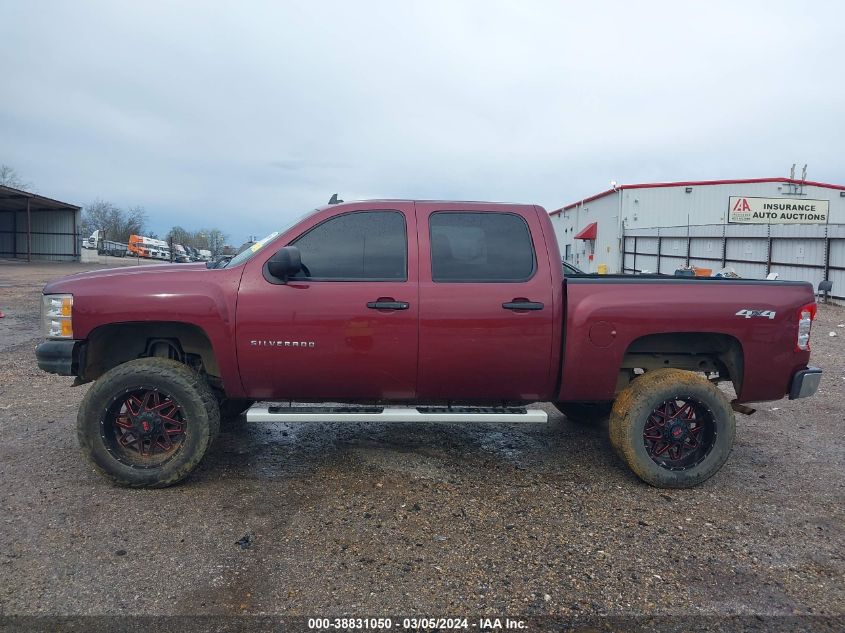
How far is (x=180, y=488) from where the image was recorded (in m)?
4.20

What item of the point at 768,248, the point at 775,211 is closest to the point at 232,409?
the point at 768,248

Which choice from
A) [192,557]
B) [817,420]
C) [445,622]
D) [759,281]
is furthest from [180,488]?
[817,420]

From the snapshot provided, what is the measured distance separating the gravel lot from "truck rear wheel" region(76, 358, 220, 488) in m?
0.17

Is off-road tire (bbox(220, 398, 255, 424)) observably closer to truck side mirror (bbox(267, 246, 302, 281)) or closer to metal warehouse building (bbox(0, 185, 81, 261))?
truck side mirror (bbox(267, 246, 302, 281))

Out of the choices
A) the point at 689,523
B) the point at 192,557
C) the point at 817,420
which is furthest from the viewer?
the point at 817,420

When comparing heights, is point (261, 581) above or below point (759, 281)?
below

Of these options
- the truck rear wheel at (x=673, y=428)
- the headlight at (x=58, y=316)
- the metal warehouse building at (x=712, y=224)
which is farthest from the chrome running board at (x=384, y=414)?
the metal warehouse building at (x=712, y=224)

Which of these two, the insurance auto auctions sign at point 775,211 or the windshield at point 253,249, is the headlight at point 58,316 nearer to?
the windshield at point 253,249

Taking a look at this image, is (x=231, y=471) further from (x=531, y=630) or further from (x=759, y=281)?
(x=759, y=281)

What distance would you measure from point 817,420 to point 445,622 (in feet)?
16.9

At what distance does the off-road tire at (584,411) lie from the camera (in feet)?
18.2

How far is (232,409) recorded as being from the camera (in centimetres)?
542

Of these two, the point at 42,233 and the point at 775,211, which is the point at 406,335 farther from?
the point at 42,233

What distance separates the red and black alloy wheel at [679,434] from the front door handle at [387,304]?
1.87 metres
